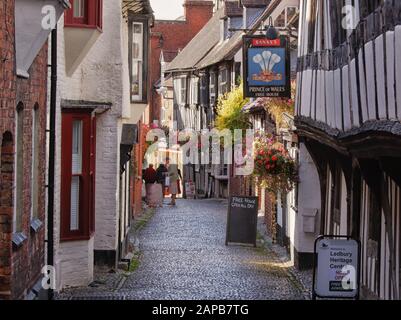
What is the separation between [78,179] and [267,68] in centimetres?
580

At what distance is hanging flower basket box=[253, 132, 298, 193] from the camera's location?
21031 millimetres

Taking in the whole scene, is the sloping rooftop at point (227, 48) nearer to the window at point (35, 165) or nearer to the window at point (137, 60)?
the window at point (137, 60)

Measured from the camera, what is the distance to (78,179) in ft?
56.1

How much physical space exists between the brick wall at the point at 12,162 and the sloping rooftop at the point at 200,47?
36.4 m

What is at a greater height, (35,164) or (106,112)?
(106,112)

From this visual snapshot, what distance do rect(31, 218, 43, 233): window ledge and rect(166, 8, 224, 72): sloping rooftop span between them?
118 feet

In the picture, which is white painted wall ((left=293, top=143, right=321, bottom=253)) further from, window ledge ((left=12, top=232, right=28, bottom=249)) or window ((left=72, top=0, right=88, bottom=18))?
window ledge ((left=12, top=232, right=28, bottom=249))

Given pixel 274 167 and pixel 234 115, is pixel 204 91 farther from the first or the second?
pixel 274 167

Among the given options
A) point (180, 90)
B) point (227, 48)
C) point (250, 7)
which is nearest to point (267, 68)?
point (250, 7)

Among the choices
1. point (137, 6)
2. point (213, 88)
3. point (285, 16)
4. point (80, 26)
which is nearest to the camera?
point (80, 26)

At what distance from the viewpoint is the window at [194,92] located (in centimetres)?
5084

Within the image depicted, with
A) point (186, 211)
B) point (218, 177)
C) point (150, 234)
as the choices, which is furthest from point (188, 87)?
point (150, 234)

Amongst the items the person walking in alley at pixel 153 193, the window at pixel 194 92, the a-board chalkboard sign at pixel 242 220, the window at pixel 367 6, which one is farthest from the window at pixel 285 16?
the window at pixel 194 92
